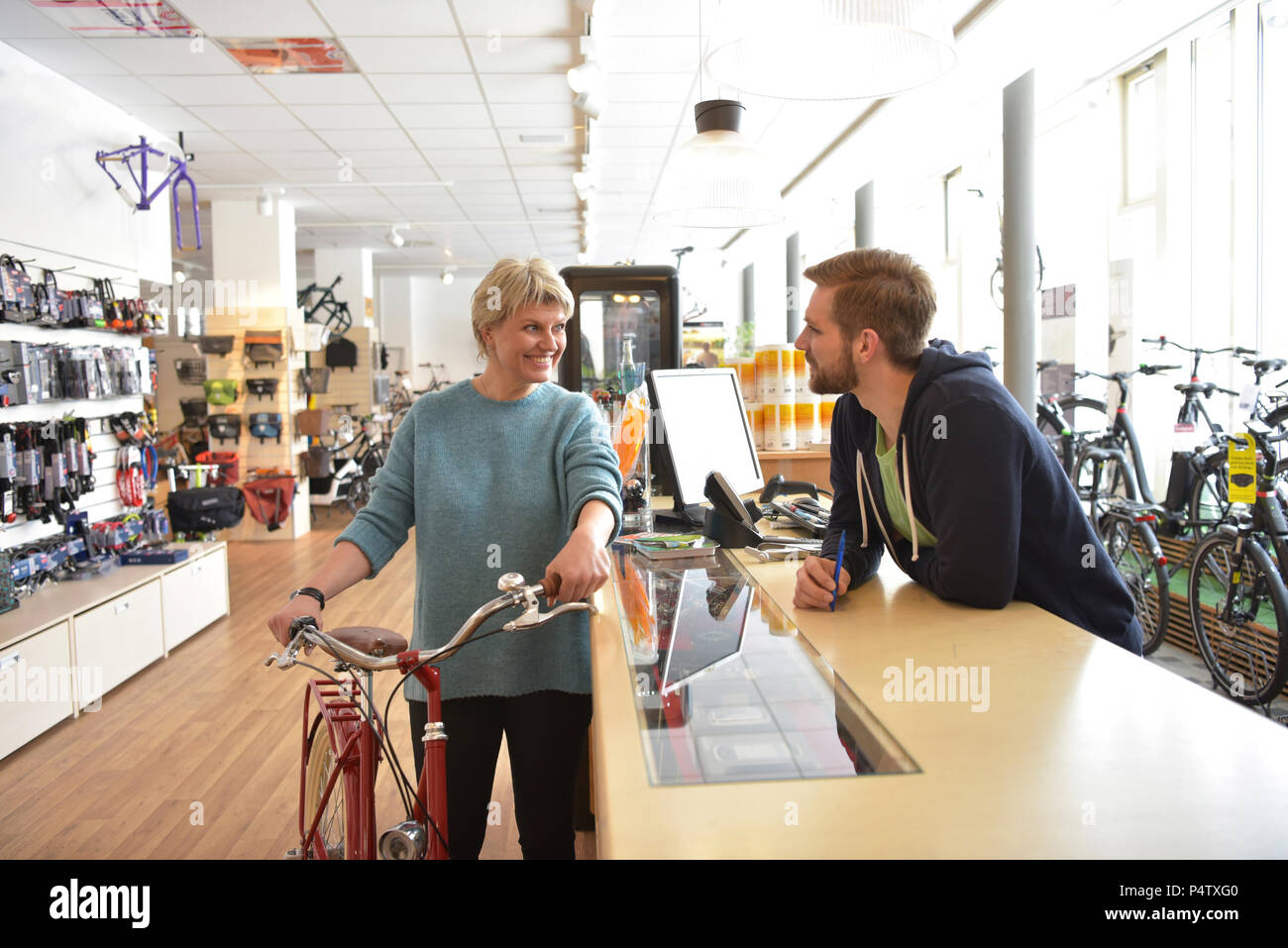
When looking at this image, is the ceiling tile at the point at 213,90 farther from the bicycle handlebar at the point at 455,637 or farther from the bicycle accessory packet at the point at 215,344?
the bicycle handlebar at the point at 455,637

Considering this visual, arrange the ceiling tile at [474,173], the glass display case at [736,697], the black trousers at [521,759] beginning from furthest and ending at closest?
the ceiling tile at [474,173] → the black trousers at [521,759] → the glass display case at [736,697]

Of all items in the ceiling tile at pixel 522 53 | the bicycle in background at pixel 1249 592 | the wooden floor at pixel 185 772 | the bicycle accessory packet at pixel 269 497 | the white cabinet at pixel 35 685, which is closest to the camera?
the wooden floor at pixel 185 772

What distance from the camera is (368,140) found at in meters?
7.34

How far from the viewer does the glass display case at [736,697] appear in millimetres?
1057

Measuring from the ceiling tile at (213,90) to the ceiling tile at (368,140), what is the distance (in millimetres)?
860

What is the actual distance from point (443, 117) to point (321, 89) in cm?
98

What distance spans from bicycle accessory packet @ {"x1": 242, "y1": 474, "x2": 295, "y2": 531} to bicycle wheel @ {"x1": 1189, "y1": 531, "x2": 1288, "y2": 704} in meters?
7.53

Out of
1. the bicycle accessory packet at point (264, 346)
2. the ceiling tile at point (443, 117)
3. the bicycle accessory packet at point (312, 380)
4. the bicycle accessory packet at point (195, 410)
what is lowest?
the bicycle accessory packet at point (195, 410)

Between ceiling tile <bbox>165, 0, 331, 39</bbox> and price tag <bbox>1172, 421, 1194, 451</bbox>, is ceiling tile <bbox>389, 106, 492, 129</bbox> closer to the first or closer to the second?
ceiling tile <bbox>165, 0, 331, 39</bbox>

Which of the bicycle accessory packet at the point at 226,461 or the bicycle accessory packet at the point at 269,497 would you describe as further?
the bicycle accessory packet at the point at 226,461

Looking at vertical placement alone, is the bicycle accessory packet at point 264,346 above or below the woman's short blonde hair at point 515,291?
above

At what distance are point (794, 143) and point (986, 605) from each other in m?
6.84

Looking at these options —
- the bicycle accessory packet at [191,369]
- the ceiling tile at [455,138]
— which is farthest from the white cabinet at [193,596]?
the bicycle accessory packet at [191,369]

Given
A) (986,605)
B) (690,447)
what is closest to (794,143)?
(690,447)
